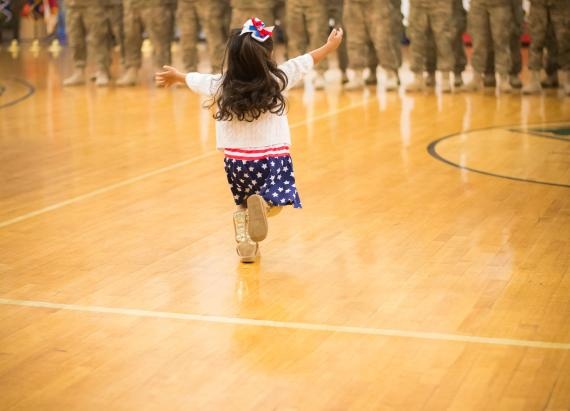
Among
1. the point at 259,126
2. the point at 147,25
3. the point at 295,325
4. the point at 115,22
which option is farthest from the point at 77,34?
the point at 295,325

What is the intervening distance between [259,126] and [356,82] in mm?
5990

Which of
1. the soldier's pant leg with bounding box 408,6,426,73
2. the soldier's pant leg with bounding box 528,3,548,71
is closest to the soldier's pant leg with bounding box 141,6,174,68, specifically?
the soldier's pant leg with bounding box 408,6,426,73

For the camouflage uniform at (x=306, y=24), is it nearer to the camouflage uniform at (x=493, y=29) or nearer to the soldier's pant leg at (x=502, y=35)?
the camouflage uniform at (x=493, y=29)

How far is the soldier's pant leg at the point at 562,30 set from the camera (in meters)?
9.32

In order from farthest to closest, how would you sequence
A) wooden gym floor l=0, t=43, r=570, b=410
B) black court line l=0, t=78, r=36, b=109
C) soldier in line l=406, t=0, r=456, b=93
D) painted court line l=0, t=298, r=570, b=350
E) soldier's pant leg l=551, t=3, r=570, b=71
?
soldier in line l=406, t=0, r=456, b=93 → black court line l=0, t=78, r=36, b=109 → soldier's pant leg l=551, t=3, r=570, b=71 → painted court line l=0, t=298, r=570, b=350 → wooden gym floor l=0, t=43, r=570, b=410

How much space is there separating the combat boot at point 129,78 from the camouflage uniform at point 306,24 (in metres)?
1.64

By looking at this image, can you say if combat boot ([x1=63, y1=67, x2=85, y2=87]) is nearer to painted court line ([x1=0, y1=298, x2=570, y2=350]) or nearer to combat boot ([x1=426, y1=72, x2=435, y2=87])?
combat boot ([x1=426, y1=72, x2=435, y2=87])

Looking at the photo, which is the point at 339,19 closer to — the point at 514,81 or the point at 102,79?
the point at 514,81

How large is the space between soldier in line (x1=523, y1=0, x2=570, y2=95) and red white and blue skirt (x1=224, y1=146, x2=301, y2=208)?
5422 mm

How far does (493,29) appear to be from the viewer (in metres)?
9.62

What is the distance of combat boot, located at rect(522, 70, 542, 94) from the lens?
963cm

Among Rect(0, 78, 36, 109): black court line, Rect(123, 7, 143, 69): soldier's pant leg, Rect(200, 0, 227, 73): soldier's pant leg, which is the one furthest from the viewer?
Rect(123, 7, 143, 69): soldier's pant leg

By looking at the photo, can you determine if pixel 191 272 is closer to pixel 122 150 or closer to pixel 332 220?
pixel 332 220

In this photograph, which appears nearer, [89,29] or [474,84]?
[474,84]
